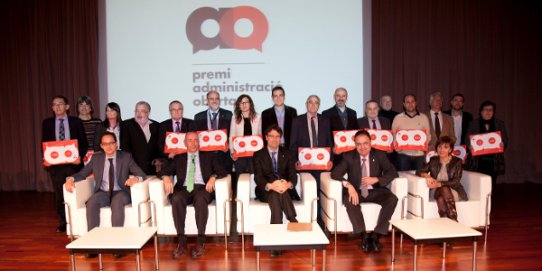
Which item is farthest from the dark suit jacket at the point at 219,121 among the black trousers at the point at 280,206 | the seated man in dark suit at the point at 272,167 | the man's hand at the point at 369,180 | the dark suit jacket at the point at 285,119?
the man's hand at the point at 369,180

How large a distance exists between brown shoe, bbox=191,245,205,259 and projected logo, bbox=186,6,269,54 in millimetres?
3598

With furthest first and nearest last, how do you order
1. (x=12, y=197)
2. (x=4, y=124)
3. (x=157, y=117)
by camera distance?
1. (x=4, y=124)
2. (x=12, y=197)
3. (x=157, y=117)

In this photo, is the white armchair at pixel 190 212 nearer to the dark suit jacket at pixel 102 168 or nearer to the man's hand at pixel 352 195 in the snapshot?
the dark suit jacket at pixel 102 168

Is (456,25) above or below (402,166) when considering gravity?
above

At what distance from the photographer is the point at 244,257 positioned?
382cm

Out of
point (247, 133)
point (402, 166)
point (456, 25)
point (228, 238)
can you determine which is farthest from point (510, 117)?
point (228, 238)

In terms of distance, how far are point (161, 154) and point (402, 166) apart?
314 centimetres

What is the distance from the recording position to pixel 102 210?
163 inches

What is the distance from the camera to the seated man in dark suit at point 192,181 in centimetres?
403

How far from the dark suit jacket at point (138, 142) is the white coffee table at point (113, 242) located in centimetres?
184

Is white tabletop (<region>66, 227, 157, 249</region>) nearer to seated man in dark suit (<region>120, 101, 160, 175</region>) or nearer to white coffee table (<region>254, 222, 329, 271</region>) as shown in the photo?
white coffee table (<region>254, 222, 329, 271</region>)

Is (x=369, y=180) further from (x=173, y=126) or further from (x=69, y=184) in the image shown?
(x=69, y=184)

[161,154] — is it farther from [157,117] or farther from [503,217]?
[503,217]

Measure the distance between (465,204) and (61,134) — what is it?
4837mm
